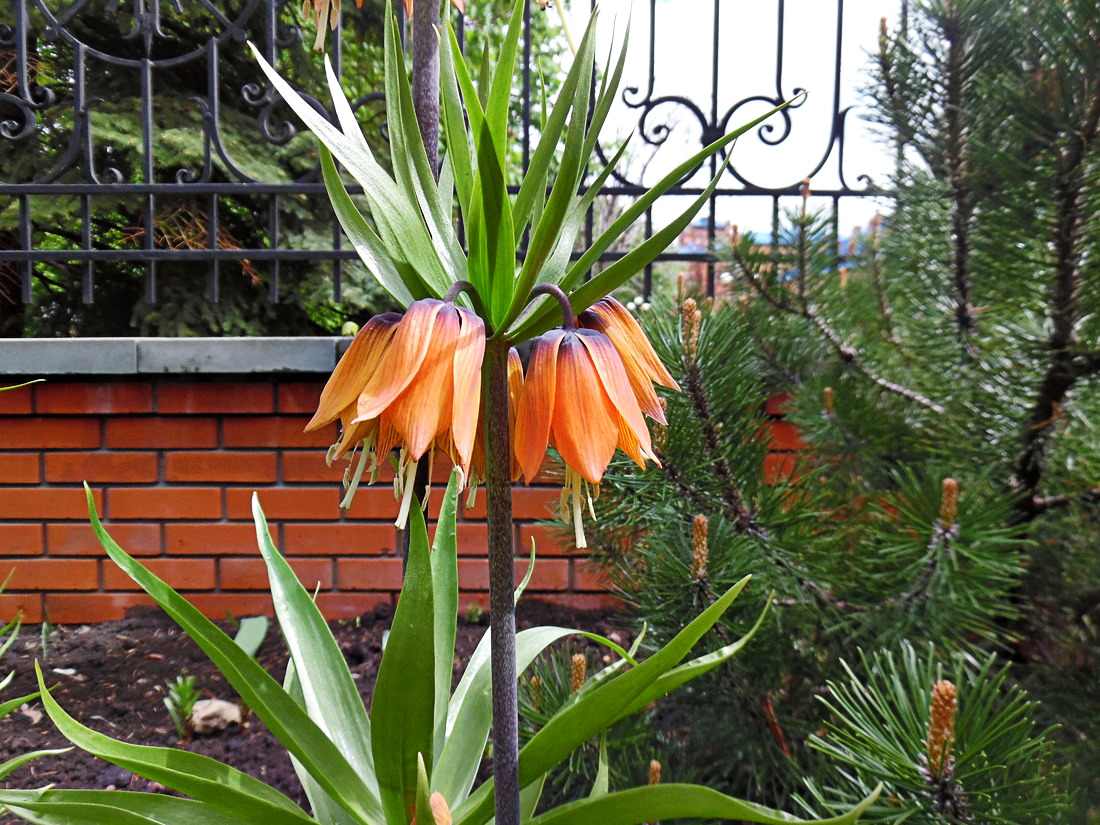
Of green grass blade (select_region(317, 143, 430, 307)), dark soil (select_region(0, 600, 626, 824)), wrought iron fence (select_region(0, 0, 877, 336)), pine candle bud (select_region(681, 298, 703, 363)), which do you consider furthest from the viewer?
wrought iron fence (select_region(0, 0, 877, 336))

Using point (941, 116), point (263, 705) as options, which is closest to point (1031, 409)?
point (941, 116)

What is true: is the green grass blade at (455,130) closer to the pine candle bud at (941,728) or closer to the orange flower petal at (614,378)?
the orange flower petal at (614,378)

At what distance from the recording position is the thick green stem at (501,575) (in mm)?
586

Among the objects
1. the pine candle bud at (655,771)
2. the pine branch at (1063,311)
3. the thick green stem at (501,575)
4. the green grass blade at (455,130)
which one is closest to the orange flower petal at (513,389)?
the thick green stem at (501,575)

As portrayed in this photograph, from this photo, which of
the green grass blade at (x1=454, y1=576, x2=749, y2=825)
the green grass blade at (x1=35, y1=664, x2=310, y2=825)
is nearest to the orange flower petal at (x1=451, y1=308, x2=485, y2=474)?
the green grass blade at (x1=454, y1=576, x2=749, y2=825)

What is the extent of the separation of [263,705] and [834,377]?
3.20ft

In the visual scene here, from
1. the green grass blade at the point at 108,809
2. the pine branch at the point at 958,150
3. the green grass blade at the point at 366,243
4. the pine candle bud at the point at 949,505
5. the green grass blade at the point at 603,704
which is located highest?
the pine branch at the point at 958,150

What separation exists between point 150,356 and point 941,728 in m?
1.95

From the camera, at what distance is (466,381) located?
1.75ft

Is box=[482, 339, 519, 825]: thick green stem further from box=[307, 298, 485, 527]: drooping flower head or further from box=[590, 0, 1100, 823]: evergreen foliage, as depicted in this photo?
box=[590, 0, 1100, 823]: evergreen foliage

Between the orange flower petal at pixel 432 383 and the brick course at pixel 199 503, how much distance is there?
1505mm

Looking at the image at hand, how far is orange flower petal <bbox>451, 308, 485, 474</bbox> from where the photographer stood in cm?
52

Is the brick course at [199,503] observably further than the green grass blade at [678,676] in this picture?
Yes

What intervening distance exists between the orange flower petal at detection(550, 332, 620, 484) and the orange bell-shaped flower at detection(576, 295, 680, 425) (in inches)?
2.2
